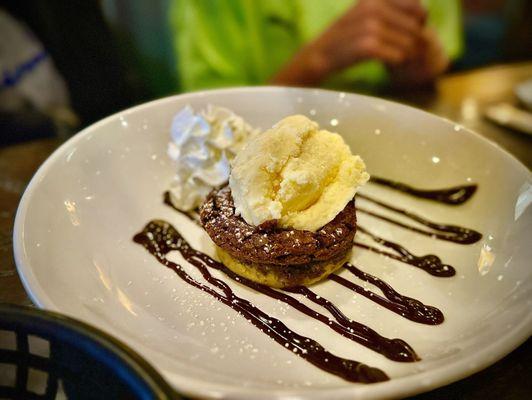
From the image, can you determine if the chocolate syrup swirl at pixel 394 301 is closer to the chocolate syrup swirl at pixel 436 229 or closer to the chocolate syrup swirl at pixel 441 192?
the chocolate syrup swirl at pixel 436 229

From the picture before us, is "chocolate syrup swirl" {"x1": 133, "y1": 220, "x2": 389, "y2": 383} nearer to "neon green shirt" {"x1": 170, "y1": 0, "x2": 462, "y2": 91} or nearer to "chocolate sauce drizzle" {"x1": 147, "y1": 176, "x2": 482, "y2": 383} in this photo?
"chocolate sauce drizzle" {"x1": 147, "y1": 176, "x2": 482, "y2": 383}

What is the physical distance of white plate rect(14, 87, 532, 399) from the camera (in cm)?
89

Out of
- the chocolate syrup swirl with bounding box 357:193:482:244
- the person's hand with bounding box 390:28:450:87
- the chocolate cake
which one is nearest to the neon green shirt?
the person's hand with bounding box 390:28:450:87

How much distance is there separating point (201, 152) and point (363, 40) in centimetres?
111

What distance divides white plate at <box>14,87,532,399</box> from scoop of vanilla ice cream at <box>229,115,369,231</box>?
0.67 feet

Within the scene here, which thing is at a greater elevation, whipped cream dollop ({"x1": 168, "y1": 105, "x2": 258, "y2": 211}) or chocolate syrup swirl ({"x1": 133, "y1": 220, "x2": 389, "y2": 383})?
whipped cream dollop ({"x1": 168, "y1": 105, "x2": 258, "y2": 211})

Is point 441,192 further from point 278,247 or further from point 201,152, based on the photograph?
point 201,152

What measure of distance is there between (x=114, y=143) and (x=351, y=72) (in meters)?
1.46

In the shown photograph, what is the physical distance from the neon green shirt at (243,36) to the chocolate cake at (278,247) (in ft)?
4.70

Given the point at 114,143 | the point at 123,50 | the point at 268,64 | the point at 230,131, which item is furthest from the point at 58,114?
the point at 230,131

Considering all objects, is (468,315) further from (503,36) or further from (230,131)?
(503,36)

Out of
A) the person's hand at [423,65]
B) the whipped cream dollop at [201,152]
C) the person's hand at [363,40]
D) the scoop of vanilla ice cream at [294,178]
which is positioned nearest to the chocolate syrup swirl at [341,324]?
the scoop of vanilla ice cream at [294,178]

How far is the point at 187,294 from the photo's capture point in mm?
1191

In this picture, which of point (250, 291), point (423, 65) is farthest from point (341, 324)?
point (423, 65)
